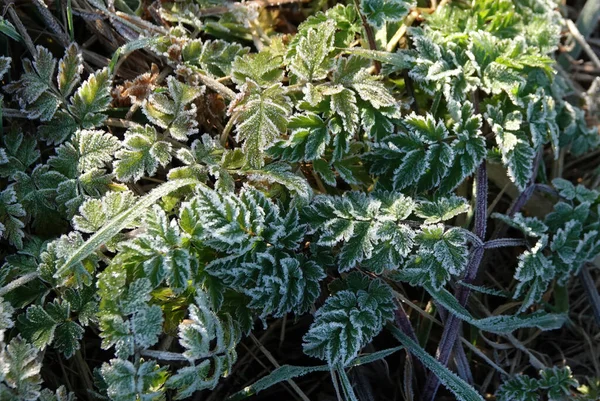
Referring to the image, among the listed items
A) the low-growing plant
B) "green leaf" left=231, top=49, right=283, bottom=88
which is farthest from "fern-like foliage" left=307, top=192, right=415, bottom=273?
"green leaf" left=231, top=49, right=283, bottom=88

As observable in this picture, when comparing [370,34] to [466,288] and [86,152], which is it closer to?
[466,288]

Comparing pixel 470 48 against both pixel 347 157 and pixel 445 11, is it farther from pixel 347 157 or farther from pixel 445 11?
pixel 347 157

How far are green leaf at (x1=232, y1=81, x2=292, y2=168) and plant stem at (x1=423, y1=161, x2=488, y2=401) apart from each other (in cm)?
81

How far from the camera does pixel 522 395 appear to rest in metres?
2.29

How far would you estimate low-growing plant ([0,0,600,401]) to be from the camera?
188 centimetres

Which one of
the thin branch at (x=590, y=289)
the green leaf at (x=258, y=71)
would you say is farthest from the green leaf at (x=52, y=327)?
the thin branch at (x=590, y=289)

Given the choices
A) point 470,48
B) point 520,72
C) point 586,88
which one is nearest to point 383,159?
point 470,48

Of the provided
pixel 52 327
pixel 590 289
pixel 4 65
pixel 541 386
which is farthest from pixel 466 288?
pixel 4 65

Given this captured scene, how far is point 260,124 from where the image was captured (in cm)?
206

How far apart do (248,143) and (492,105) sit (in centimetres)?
98

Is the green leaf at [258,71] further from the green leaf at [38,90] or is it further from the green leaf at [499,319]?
the green leaf at [499,319]

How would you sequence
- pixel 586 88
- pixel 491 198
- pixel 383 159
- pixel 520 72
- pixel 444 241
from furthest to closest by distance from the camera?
pixel 586 88
pixel 491 198
pixel 520 72
pixel 383 159
pixel 444 241

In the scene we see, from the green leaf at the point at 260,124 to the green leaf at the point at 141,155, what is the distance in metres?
0.27

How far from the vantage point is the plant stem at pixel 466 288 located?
7.48ft
